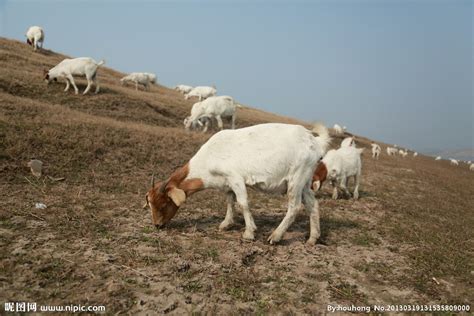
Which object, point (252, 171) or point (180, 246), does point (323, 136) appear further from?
point (180, 246)

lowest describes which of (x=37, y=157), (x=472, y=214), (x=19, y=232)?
(x=472, y=214)

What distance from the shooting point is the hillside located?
4645mm

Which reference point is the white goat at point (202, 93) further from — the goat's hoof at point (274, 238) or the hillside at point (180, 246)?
the goat's hoof at point (274, 238)

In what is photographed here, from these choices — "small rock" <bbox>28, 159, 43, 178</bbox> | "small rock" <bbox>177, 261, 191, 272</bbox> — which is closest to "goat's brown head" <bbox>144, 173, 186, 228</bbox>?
"small rock" <bbox>177, 261, 191, 272</bbox>

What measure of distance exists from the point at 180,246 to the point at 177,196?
1.05 m

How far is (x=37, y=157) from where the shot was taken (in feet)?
32.4

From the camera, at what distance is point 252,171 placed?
6.57m

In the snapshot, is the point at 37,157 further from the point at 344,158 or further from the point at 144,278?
the point at 344,158

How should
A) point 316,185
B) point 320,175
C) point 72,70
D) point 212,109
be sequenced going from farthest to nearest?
point 72,70 → point 212,109 → point 320,175 → point 316,185

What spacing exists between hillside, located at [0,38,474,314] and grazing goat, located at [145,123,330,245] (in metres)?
0.55

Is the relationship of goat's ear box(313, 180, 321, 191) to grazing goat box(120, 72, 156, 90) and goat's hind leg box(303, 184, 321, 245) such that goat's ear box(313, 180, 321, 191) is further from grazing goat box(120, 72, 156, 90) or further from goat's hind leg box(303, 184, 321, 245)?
grazing goat box(120, 72, 156, 90)

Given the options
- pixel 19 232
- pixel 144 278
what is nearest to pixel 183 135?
pixel 19 232

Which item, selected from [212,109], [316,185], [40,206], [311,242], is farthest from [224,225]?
[212,109]

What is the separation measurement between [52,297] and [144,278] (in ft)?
3.85
